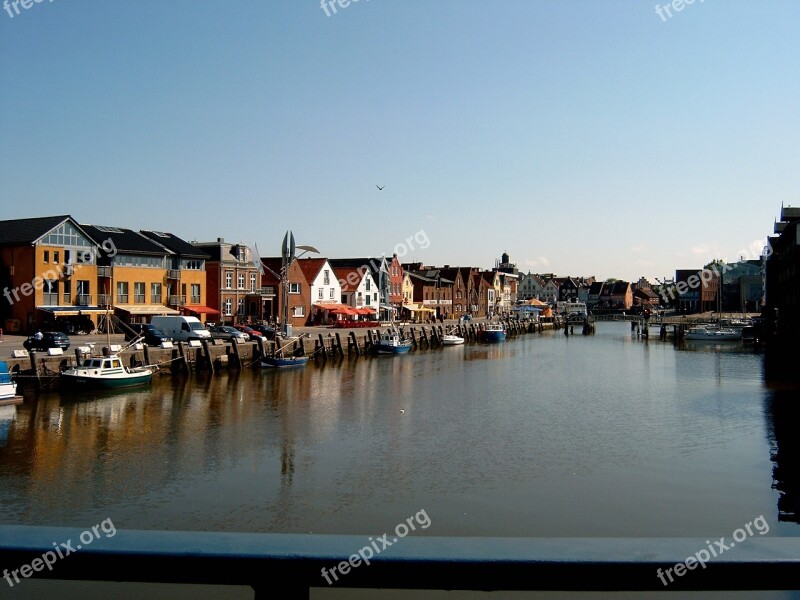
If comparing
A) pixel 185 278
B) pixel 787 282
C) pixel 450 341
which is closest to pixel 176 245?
pixel 185 278

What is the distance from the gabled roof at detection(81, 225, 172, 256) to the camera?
5753cm

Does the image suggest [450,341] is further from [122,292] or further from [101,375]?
[101,375]

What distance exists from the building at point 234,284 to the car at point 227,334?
40.9 feet

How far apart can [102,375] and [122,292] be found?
75.9 ft

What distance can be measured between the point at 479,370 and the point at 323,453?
3026 cm

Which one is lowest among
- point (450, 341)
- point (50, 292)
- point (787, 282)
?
point (450, 341)

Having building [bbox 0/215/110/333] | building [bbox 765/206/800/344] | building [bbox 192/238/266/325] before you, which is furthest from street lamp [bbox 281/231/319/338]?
building [bbox 765/206/800/344]

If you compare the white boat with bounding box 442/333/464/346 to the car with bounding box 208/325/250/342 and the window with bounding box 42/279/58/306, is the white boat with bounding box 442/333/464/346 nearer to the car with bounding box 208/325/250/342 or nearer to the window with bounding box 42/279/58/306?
the car with bounding box 208/325/250/342

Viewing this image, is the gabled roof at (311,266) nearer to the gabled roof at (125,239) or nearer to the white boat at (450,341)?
the white boat at (450,341)

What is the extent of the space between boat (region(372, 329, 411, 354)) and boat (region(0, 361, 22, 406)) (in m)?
35.1

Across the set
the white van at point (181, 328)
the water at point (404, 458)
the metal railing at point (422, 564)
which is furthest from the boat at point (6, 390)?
the metal railing at point (422, 564)

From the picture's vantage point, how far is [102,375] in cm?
3566

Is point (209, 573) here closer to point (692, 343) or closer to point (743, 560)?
point (743, 560)

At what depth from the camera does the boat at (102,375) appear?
116 feet
